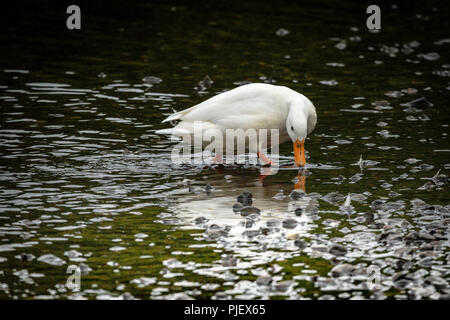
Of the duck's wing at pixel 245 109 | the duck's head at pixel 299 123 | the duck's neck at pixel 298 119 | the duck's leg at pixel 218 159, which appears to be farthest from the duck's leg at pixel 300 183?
the duck's leg at pixel 218 159

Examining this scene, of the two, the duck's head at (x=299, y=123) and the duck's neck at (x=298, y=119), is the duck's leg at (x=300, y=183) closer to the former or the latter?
the duck's head at (x=299, y=123)

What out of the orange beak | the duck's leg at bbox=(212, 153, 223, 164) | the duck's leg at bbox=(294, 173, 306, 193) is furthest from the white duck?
the duck's leg at bbox=(212, 153, 223, 164)

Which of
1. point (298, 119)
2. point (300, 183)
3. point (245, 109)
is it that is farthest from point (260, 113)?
point (300, 183)

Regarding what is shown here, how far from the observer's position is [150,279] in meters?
8.68

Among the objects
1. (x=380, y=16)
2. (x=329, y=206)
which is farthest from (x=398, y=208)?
(x=380, y=16)

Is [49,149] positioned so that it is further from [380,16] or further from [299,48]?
[380,16]

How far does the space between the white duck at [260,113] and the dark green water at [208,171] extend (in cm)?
65

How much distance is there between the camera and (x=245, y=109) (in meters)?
13.1

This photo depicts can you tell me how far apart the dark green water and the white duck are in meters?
0.65

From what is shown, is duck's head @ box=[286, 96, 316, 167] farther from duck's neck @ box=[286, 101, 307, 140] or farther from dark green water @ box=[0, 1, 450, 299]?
dark green water @ box=[0, 1, 450, 299]

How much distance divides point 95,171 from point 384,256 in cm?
532

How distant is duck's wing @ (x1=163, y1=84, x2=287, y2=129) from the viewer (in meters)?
13.0

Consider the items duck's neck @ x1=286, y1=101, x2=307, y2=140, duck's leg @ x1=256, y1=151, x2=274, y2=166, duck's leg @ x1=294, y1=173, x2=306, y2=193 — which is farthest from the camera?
duck's leg @ x1=256, y1=151, x2=274, y2=166

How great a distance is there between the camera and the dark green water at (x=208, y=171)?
8.88 metres
